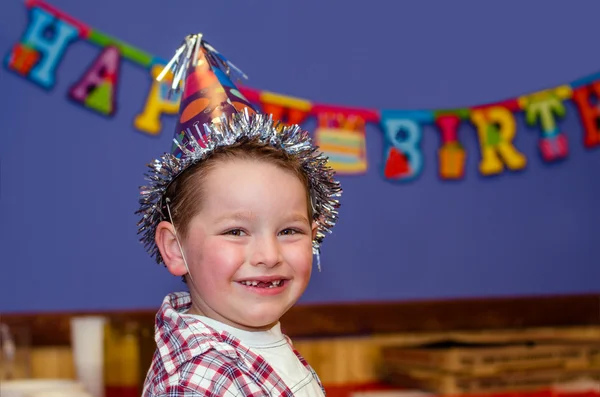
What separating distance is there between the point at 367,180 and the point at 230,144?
2.76 ft

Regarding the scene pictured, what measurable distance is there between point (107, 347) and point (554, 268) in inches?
36.1

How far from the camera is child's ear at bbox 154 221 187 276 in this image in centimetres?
85

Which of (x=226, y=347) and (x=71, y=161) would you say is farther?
(x=71, y=161)

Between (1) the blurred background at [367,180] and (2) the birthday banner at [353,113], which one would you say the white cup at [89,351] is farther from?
(2) the birthday banner at [353,113]

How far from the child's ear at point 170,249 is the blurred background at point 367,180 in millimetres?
622

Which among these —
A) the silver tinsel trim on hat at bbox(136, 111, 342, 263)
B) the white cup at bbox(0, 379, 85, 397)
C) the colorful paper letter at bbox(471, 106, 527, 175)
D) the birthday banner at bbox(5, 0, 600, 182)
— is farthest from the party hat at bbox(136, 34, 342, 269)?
the colorful paper letter at bbox(471, 106, 527, 175)

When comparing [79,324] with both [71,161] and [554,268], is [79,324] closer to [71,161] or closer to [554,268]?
[71,161]

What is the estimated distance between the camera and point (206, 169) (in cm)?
81

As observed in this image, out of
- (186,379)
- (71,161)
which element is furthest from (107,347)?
(186,379)

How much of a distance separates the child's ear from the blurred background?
2.04 ft

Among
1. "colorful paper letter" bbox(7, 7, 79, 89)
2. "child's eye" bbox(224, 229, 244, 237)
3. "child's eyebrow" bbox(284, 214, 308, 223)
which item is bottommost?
"child's eye" bbox(224, 229, 244, 237)

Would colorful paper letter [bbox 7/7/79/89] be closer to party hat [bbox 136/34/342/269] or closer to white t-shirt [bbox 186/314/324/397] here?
party hat [bbox 136/34/342/269]

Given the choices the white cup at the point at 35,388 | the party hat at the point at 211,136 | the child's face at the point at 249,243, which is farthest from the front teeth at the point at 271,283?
the white cup at the point at 35,388

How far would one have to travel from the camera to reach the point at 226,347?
769 millimetres
